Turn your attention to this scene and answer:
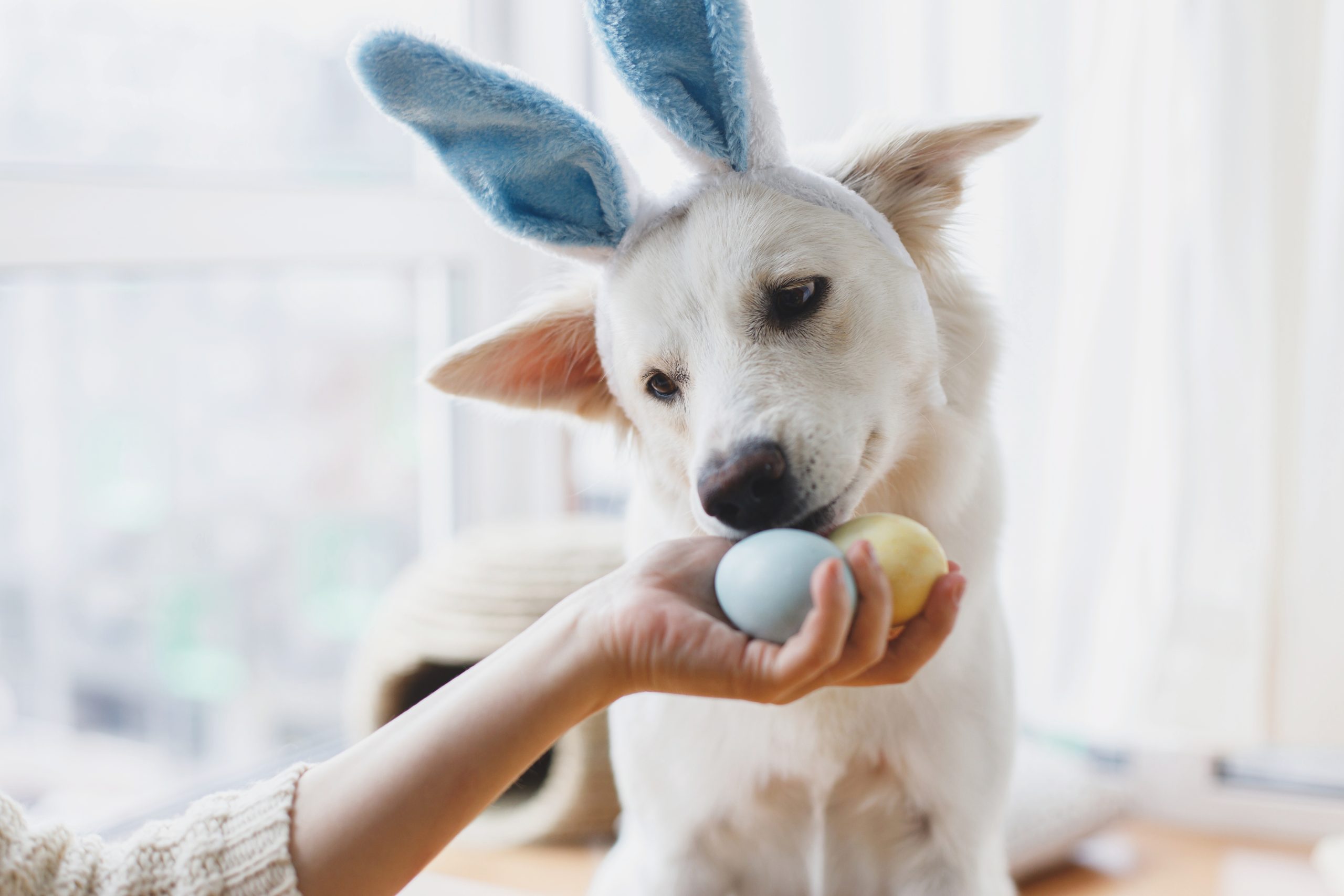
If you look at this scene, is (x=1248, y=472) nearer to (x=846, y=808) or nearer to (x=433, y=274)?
(x=846, y=808)

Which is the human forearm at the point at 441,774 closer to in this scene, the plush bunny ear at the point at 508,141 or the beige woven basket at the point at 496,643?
the plush bunny ear at the point at 508,141

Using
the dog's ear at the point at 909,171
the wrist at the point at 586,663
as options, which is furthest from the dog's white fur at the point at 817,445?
the wrist at the point at 586,663

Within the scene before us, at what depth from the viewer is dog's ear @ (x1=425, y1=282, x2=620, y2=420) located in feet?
3.35

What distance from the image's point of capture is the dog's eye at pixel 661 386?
0.96 meters

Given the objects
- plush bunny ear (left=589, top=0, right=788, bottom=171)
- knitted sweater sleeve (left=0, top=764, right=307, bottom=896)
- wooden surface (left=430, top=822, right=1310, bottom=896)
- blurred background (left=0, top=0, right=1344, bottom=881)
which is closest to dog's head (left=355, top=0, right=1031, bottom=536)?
plush bunny ear (left=589, top=0, right=788, bottom=171)

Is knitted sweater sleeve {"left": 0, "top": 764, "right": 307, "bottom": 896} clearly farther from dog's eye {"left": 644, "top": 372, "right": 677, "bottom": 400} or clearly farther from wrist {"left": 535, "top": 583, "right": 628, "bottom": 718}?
dog's eye {"left": 644, "top": 372, "right": 677, "bottom": 400}

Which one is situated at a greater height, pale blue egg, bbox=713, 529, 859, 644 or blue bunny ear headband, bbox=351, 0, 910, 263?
blue bunny ear headband, bbox=351, 0, 910, 263

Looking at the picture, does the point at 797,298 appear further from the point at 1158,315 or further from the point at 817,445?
the point at 1158,315

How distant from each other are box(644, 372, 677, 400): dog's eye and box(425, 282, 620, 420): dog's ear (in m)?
0.10

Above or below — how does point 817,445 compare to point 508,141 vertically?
below

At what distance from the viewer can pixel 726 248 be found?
2.94 ft

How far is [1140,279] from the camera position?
1.57 metres

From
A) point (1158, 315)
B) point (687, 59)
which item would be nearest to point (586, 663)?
point (687, 59)

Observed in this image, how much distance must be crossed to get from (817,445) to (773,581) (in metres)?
0.12
